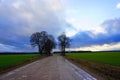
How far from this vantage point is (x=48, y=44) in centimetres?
12675

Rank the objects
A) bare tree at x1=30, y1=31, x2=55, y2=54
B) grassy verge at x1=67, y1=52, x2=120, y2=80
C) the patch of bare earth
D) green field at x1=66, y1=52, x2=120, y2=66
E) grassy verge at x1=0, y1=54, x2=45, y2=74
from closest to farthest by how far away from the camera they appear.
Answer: the patch of bare earth < grassy verge at x1=67, y1=52, x2=120, y2=80 < grassy verge at x1=0, y1=54, x2=45, y2=74 < green field at x1=66, y1=52, x2=120, y2=66 < bare tree at x1=30, y1=31, x2=55, y2=54

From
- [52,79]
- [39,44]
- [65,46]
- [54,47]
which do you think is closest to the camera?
[52,79]

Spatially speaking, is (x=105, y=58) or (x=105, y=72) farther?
(x=105, y=58)

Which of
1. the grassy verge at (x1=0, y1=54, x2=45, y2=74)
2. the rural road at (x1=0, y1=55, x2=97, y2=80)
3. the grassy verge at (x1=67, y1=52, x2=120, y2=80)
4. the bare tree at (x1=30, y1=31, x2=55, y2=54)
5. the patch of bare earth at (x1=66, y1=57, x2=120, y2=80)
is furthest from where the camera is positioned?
the bare tree at (x1=30, y1=31, x2=55, y2=54)

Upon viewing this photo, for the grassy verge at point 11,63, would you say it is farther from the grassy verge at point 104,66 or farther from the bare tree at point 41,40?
the bare tree at point 41,40

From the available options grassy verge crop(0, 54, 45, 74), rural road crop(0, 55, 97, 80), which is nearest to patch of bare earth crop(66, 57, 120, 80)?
rural road crop(0, 55, 97, 80)

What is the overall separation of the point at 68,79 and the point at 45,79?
1.53 meters

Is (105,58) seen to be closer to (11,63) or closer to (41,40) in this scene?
(11,63)

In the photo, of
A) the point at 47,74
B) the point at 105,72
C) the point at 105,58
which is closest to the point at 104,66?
the point at 105,72

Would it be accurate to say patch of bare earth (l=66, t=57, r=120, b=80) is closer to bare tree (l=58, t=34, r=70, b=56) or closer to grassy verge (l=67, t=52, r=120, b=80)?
grassy verge (l=67, t=52, r=120, b=80)

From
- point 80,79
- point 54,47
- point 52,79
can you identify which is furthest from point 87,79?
point 54,47

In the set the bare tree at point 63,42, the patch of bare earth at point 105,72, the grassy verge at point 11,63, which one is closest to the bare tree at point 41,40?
the bare tree at point 63,42

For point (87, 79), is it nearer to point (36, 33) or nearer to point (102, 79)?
point (102, 79)

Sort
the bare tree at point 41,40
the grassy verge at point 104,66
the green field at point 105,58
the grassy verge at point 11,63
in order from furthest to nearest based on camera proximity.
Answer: the bare tree at point 41,40 < the green field at point 105,58 < the grassy verge at point 11,63 < the grassy verge at point 104,66
